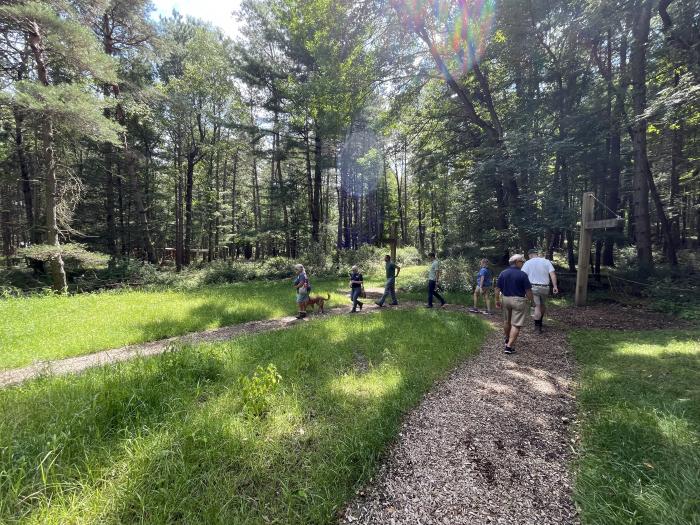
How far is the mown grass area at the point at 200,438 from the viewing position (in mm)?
2107

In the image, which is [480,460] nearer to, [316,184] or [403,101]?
[403,101]

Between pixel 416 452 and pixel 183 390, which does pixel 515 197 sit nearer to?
pixel 416 452

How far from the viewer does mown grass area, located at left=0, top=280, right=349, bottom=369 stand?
6.19 metres

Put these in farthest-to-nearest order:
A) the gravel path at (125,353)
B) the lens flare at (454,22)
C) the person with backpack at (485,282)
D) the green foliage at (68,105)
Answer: the lens flare at (454,22)
the green foliage at (68,105)
the person with backpack at (485,282)
the gravel path at (125,353)

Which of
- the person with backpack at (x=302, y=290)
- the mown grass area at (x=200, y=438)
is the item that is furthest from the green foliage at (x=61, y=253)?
the mown grass area at (x=200, y=438)

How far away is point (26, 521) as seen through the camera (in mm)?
1866

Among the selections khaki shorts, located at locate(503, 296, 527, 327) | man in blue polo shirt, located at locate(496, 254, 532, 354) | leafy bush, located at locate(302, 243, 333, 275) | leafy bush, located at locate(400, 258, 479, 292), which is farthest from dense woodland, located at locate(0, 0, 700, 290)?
khaki shorts, located at locate(503, 296, 527, 327)

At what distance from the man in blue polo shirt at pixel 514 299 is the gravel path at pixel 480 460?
1265 mm

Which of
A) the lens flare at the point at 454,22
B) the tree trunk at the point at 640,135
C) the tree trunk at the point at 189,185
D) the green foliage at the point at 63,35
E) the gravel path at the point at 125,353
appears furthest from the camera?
the tree trunk at the point at 189,185

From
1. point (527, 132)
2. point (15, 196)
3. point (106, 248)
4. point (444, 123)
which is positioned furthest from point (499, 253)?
point (15, 196)

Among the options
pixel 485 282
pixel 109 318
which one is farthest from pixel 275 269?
pixel 485 282

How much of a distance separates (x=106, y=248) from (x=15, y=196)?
1001 cm

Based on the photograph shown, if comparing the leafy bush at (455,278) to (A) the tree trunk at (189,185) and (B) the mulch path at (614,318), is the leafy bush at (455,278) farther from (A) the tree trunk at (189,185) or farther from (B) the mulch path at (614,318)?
(A) the tree trunk at (189,185)

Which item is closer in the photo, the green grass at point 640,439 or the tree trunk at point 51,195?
the green grass at point 640,439
